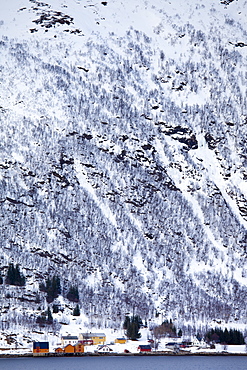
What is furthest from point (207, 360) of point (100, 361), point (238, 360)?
point (100, 361)

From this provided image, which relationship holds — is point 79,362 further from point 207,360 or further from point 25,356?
point 207,360

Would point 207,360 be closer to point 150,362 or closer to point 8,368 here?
point 150,362

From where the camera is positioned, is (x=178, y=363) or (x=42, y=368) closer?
(x=42, y=368)

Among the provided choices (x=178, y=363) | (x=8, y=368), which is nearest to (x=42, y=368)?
(x=8, y=368)

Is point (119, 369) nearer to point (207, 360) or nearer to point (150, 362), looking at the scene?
point (150, 362)

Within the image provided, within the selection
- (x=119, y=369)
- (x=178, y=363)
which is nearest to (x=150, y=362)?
(x=178, y=363)
